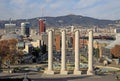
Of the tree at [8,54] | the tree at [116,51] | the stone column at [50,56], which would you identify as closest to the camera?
the stone column at [50,56]

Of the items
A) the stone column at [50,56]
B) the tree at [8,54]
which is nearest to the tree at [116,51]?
the tree at [8,54]

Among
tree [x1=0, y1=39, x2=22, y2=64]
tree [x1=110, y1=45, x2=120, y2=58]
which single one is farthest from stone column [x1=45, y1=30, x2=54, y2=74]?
tree [x1=110, y1=45, x2=120, y2=58]

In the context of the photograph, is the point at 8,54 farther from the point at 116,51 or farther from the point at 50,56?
the point at 116,51

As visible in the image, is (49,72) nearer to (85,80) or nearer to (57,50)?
(85,80)

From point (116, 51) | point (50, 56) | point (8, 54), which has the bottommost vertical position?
point (50, 56)

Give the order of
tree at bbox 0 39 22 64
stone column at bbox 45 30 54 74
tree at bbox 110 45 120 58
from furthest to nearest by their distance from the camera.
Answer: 1. tree at bbox 110 45 120 58
2. tree at bbox 0 39 22 64
3. stone column at bbox 45 30 54 74

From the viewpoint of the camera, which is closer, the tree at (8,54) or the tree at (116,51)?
the tree at (8,54)

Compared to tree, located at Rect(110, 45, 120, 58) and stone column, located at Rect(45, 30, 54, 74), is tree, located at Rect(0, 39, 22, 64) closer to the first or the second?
stone column, located at Rect(45, 30, 54, 74)

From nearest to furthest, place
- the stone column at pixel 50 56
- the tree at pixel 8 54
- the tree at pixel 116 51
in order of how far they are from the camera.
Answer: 1. the stone column at pixel 50 56
2. the tree at pixel 8 54
3. the tree at pixel 116 51

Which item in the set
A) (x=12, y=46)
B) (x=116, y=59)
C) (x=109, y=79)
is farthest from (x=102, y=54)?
(x=109, y=79)

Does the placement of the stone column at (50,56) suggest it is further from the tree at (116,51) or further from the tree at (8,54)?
the tree at (116,51)

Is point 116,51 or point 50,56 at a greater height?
point 116,51

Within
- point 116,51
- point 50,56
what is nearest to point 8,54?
point 50,56

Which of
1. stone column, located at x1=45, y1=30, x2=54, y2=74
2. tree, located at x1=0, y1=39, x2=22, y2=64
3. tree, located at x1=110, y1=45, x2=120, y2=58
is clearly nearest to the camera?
stone column, located at x1=45, y1=30, x2=54, y2=74
